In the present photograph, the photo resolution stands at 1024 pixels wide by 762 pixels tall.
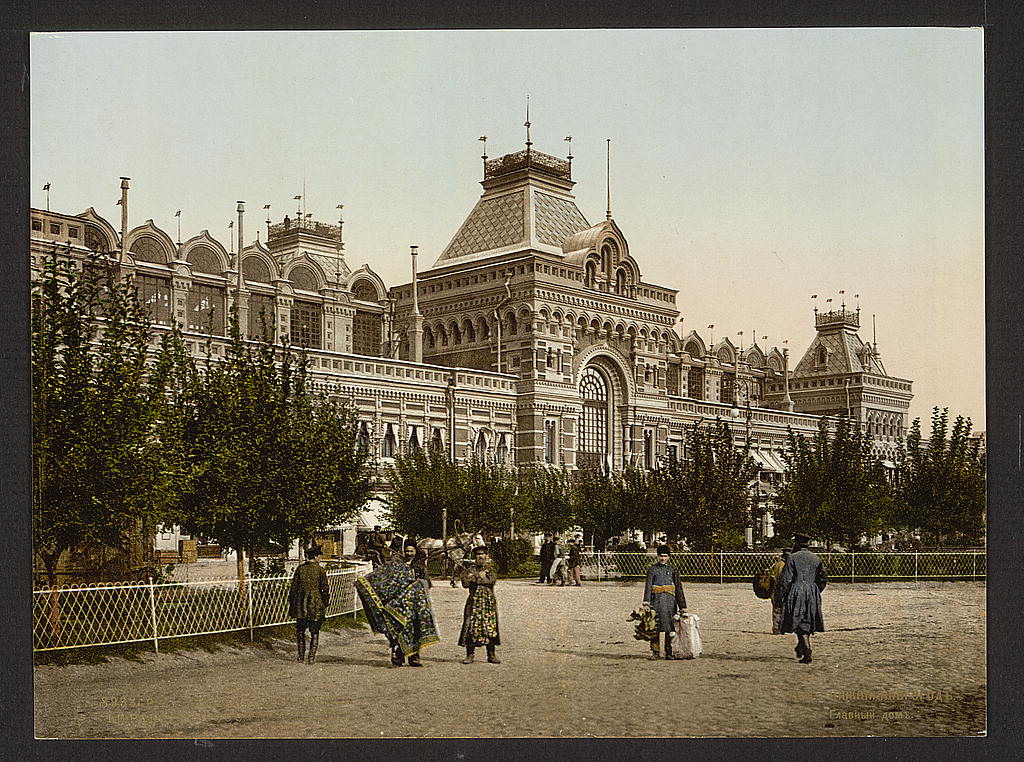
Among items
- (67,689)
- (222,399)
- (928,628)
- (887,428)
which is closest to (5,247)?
(222,399)

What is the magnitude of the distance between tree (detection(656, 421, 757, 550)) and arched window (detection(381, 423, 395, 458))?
429 centimetres

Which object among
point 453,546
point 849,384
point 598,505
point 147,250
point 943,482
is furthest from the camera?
point 598,505

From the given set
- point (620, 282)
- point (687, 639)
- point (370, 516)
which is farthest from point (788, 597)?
point (370, 516)

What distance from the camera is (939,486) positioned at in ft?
53.2

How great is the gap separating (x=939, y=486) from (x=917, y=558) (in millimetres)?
1714

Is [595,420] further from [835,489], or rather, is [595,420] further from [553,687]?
[553,687]

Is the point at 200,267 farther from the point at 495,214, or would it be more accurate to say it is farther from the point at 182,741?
the point at 182,741

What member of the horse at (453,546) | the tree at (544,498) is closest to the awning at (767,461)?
the tree at (544,498)

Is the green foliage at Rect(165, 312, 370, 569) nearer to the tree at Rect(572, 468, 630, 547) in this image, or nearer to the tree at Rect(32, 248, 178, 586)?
the tree at Rect(32, 248, 178, 586)

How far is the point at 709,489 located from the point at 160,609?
9.20 m

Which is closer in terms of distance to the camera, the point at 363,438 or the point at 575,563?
the point at 575,563

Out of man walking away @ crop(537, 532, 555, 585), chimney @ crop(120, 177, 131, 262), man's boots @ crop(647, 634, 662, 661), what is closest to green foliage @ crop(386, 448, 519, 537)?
man walking away @ crop(537, 532, 555, 585)

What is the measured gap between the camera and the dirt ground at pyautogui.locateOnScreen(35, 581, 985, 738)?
11789mm

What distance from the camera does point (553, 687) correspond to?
12.4 meters
